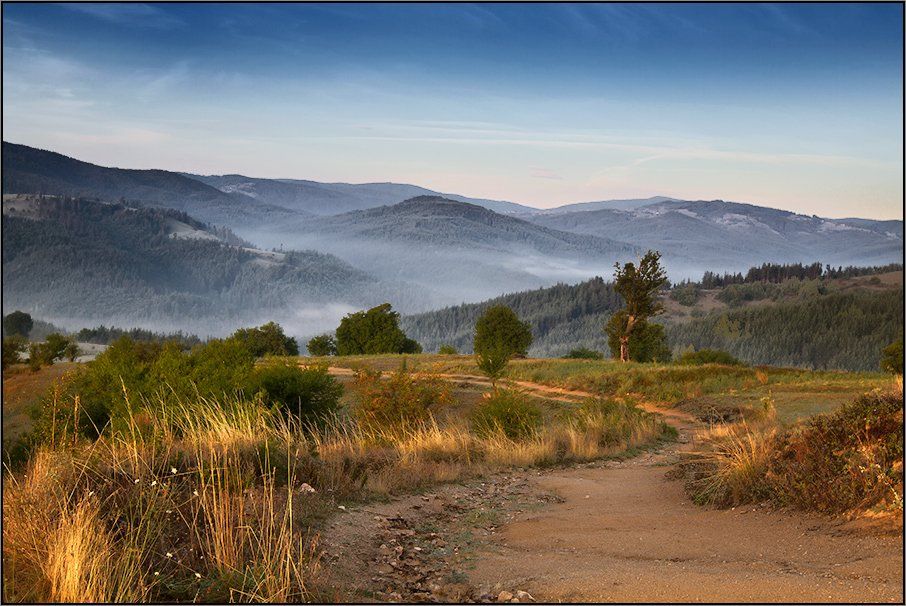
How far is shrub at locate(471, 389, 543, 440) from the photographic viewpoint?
16.3m

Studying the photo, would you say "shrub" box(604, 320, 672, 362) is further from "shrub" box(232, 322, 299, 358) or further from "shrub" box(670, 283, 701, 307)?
"shrub" box(670, 283, 701, 307)

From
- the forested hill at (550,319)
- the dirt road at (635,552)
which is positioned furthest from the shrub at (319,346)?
the dirt road at (635,552)

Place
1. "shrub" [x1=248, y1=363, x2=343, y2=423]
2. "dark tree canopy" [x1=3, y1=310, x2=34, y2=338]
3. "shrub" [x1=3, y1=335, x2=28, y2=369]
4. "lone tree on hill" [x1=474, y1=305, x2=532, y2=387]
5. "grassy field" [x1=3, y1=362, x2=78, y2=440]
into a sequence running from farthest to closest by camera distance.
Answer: "dark tree canopy" [x1=3, y1=310, x2=34, y2=338], "lone tree on hill" [x1=474, y1=305, x2=532, y2=387], "shrub" [x1=3, y1=335, x2=28, y2=369], "grassy field" [x1=3, y1=362, x2=78, y2=440], "shrub" [x1=248, y1=363, x2=343, y2=423]

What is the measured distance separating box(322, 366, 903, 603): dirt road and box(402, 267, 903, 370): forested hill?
72847mm

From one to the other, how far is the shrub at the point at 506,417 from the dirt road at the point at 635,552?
6.14 meters

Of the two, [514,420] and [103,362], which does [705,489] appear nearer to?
[514,420]

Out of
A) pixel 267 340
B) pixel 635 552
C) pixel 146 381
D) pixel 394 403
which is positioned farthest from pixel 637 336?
pixel 635 552

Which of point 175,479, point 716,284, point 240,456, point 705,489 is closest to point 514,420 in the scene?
point 705,489

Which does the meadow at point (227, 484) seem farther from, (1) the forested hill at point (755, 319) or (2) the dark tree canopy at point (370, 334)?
(1) the forested hill at point (755, 319)

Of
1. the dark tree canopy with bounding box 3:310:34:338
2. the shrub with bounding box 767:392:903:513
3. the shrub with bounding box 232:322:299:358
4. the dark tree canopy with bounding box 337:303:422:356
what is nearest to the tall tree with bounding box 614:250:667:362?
the dark tree canopy with bounding box 337:303:422:356

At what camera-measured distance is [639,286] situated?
44.8 metres

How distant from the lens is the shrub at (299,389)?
18.7 m

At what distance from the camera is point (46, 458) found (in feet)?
22.7

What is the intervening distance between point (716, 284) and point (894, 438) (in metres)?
164
